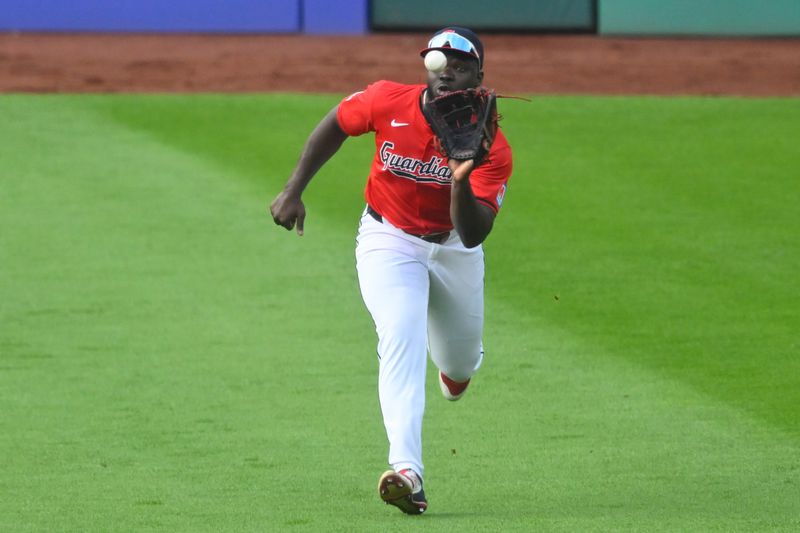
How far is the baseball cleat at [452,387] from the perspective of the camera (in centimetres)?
707

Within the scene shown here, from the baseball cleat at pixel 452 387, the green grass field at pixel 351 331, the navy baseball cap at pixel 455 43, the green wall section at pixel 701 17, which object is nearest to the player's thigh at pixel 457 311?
the baseball cleat at pixel 452 387

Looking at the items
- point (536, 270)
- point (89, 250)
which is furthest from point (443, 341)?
point (89, 250)

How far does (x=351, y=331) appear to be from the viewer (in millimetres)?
9383

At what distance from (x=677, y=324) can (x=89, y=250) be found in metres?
4.31

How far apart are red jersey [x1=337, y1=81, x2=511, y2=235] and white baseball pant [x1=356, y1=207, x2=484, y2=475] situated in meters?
0.09

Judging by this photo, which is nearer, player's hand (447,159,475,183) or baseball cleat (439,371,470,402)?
player's hand (447,159,475,183)

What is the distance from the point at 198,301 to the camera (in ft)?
32.9

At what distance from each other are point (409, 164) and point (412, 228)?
266mm

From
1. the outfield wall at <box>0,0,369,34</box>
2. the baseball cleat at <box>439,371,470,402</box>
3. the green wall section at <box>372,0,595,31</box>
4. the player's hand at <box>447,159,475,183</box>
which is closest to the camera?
the player's hand at <box>447,159,475,183</box>

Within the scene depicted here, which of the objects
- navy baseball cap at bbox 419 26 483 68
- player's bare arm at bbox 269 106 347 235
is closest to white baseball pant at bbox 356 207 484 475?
player's bare arm at bbox 269 106 347 235

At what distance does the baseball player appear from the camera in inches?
228

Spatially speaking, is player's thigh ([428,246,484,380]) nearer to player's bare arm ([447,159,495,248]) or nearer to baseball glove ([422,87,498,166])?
player's bare arm ([447,159,495,248])

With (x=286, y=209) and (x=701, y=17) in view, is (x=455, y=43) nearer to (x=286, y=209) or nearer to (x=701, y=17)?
(x=286, y=209)

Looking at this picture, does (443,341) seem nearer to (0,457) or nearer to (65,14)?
(0,457)
